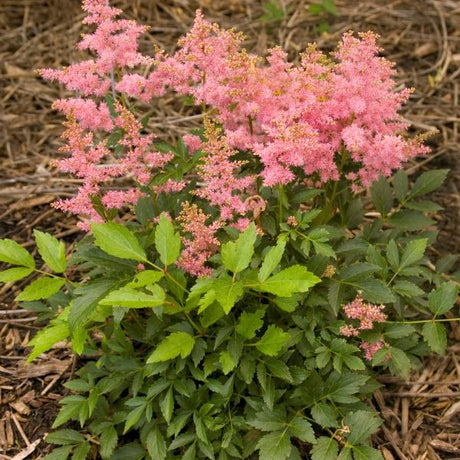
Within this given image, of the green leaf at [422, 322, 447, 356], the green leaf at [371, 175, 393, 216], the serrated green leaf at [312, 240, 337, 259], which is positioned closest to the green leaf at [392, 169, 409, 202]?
the green leaf at [371, 175, 393, 216]

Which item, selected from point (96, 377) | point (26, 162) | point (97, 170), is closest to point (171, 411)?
point (96, 377)

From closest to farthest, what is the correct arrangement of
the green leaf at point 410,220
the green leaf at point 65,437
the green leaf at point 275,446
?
1. the green leaf at point 275,446
2. the green leaf at point 65,437
3. the green leaf at point 410,220

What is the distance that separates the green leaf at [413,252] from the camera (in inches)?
91.2

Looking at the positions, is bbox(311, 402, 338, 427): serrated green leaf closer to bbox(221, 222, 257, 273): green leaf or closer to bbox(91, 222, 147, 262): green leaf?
bbox(221, 222, 257, 273): green leaf

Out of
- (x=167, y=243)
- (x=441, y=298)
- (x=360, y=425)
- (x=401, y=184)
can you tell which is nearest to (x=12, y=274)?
(x=167, y=243)

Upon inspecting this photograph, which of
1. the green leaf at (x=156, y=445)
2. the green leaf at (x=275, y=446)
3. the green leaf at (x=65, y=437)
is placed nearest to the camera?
the green leaf at (x=275, y=446)

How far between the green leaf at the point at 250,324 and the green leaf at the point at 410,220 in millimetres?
923

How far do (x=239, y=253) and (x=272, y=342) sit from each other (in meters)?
0.38

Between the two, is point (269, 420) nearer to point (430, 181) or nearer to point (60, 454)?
point (60, 454)

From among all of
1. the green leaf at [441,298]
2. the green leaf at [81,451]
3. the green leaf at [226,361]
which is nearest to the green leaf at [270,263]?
the green leaf at [226,361]

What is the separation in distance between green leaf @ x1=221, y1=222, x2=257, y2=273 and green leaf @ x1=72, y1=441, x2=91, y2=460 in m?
0.91

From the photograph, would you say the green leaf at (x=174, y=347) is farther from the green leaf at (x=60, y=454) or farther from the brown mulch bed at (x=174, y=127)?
the brown mulch bed at (x=174, y=127)

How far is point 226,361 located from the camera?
204 cm

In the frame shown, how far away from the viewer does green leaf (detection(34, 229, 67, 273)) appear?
84.7 inches
